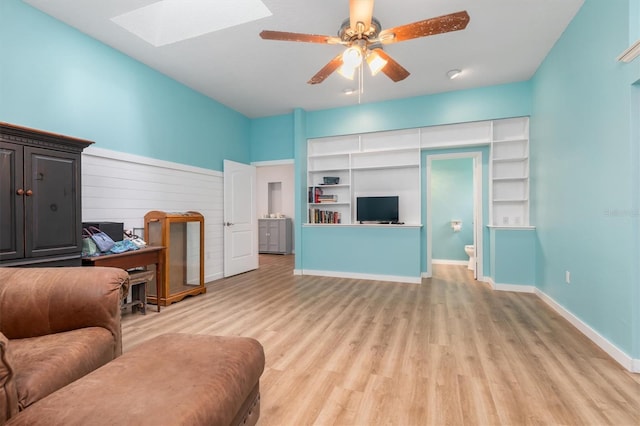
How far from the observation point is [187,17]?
9.57ft

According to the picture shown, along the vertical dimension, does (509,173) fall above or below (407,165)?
below

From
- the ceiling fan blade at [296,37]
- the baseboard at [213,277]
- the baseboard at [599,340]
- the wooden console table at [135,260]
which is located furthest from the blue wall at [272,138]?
the baseboard at [599,340]

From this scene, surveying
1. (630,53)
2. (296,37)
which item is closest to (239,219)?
(296,37)

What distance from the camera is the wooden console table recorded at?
8.64 feet

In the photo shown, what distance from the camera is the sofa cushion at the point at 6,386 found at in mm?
954

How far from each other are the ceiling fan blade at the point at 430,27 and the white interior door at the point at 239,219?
11.8 feet

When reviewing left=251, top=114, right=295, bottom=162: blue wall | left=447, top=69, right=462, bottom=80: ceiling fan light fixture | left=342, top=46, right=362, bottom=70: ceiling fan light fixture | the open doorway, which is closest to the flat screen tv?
left=251, top=114, right=295, bottom=162: blue wall

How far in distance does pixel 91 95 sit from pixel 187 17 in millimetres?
1341

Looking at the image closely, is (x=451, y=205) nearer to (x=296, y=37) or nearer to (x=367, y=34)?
(x=367, y=34)

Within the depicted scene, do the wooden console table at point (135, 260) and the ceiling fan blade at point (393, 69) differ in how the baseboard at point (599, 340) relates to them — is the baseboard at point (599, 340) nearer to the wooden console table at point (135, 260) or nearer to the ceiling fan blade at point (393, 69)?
the ceiling fan blade at point (393, 69)

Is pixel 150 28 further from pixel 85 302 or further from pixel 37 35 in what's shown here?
pixel 85 302

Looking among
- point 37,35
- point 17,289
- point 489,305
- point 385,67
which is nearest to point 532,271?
point 489,305

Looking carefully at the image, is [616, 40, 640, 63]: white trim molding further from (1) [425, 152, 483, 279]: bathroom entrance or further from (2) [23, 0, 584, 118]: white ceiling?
(1) [425, 152, 483, 279]: bathroom entrance

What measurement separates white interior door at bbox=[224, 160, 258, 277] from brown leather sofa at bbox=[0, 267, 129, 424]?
3.39 metres
